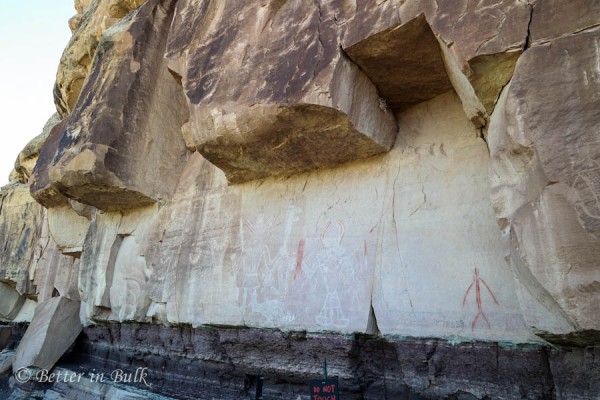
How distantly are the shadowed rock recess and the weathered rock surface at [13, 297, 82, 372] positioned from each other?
0.47 metres

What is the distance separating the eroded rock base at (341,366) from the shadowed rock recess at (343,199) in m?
0.01

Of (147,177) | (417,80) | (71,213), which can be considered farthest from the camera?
(71,213)

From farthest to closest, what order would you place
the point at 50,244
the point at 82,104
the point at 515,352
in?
the point at 50,244 < the point at 82,104 < the point at 515,352

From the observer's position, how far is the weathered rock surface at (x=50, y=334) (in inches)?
240

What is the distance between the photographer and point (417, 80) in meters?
3.09

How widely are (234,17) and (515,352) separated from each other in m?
3.40

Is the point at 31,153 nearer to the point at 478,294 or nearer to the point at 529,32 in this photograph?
the point at 478,294

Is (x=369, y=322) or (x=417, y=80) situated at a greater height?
(x=417, y=80)

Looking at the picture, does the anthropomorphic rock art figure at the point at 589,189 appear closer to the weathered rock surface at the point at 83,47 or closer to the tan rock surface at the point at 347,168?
the tan rock surface at the point at 347,168

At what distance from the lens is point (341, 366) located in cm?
299

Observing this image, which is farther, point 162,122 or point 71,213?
point 71,213

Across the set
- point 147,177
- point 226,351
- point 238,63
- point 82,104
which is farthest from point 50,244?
point 238,63

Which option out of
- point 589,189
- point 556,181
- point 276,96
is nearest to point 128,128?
point 276,96

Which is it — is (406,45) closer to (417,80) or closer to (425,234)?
(417,80)
